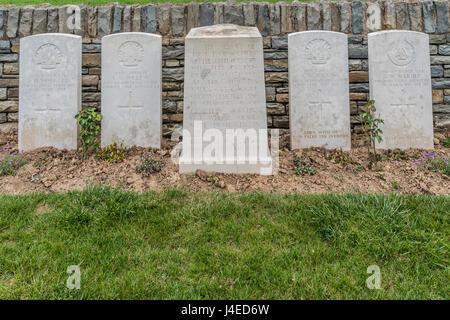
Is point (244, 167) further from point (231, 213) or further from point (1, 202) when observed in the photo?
point (1, 202)

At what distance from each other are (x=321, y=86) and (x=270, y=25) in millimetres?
1820

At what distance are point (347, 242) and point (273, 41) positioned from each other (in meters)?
4.31

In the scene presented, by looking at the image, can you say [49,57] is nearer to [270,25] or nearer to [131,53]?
[131,53]

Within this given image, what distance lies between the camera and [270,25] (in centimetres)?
507

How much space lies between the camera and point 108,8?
5.09 m

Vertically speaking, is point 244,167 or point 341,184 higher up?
point 244,167

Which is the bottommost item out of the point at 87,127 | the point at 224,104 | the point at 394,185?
the point at 394,185

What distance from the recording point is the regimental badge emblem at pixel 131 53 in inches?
163

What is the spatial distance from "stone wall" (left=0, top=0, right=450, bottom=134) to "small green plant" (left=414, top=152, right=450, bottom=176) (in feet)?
5.49

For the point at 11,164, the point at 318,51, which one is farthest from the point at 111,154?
the point at 318,51

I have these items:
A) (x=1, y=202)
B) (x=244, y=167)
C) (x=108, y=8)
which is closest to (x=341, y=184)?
(x=244, y=167)

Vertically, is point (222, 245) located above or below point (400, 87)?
below

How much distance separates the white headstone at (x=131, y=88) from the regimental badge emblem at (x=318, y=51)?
8.03 feet

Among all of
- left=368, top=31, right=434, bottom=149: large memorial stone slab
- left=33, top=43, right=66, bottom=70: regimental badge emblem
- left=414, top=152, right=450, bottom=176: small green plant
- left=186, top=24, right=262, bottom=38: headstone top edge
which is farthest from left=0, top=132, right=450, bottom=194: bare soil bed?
left=186, top=24, right=262, bottom=38: headstone top edge
